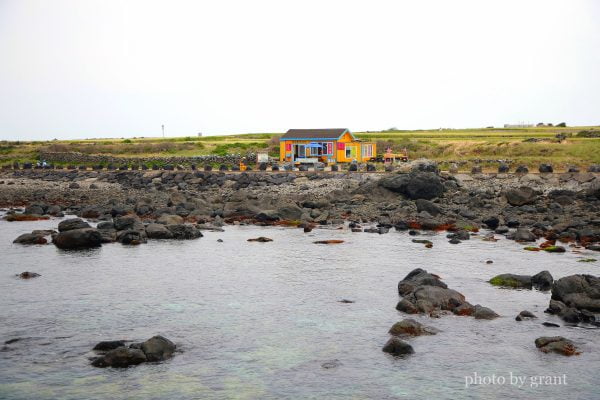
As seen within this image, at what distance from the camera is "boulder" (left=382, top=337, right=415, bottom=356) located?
71.4 feet

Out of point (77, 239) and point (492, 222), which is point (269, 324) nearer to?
point (77, 239)

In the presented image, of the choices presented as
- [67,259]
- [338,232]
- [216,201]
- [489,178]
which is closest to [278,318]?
[67,259]

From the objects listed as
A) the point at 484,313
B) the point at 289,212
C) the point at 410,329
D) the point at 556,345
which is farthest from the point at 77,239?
the point at 556,345

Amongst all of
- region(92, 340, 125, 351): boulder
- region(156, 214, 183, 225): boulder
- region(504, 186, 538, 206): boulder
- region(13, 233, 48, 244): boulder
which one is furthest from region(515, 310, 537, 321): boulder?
region(13, 233, 48, 244): boulder

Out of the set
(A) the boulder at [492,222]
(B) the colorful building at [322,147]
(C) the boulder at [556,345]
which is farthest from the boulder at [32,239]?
(B) the colorful building at [322,147]

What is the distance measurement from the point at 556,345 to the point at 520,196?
33.7m

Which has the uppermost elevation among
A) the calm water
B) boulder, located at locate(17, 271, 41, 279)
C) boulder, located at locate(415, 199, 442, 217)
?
boulder, located at locate(415, 199, 442, 217)

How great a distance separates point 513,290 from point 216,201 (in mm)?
36084

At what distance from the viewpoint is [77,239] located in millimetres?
40312

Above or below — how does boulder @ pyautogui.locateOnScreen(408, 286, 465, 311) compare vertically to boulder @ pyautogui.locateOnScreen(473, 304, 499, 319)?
above

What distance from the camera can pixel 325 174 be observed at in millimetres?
70938

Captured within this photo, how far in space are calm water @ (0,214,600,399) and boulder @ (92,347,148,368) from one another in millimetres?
371

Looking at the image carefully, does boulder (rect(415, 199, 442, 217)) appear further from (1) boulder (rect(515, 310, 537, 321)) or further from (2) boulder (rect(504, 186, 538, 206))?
(1) boulder (rect(515, 310, 537, 321))

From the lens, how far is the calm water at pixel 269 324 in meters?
19.3
